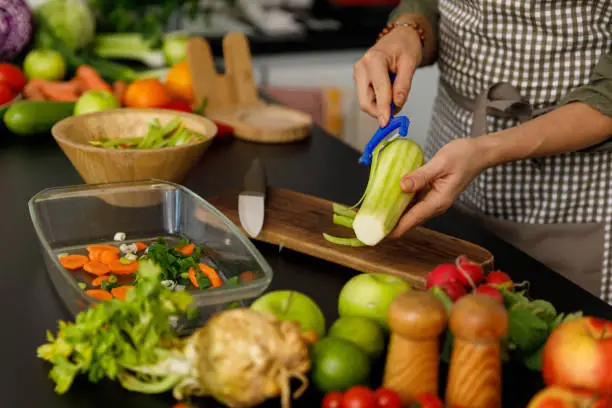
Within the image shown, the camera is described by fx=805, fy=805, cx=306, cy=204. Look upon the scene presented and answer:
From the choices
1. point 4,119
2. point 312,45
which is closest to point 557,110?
point 4,119

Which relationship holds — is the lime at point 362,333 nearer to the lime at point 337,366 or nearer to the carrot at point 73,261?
the lime at point 337,366

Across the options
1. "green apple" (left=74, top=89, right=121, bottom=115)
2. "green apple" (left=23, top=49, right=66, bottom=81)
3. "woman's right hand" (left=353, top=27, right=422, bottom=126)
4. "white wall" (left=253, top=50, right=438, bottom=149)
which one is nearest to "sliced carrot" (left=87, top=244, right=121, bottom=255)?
"woman's right hand" (left=353, top=27, right=422, bottom=126)

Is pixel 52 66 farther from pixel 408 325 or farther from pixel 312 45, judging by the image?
pixel 408 325

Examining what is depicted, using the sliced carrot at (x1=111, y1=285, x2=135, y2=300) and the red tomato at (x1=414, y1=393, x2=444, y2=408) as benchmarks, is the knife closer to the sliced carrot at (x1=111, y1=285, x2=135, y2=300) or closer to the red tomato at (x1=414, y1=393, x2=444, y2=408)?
the sliced carrot at (x1=111, y1=285, x2=135, y2=300)

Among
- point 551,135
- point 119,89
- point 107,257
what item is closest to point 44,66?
point 119,89

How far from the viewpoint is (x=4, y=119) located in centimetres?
203

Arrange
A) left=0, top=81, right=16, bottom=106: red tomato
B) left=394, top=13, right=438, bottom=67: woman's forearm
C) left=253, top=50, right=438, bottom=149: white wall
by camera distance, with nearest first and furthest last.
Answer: left=394, top=13, right=438, bottom=67: woman's forearm → left=0, top=81, right=16, bottom=106: red tomato → left=253, top=50, right=438, bottom=149: white wall

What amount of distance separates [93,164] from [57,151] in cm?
52

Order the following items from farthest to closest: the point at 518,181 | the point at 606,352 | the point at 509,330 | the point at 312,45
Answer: the point at 312,45 → the point at 518,181 → the point at 509,330 → the point at 606,352

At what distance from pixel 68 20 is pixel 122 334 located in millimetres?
1888

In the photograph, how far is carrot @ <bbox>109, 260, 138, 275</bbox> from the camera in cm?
126

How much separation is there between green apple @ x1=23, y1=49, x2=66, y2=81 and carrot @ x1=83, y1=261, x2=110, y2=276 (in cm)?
122

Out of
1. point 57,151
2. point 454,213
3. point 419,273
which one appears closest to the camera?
point 419,273

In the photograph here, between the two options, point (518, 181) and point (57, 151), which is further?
point (57, 151)
